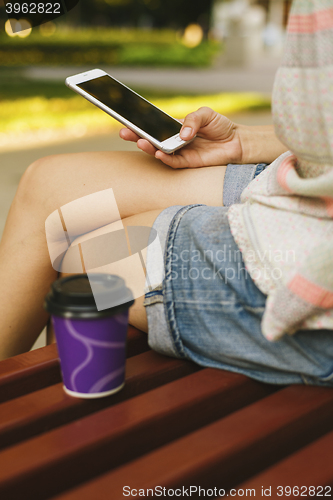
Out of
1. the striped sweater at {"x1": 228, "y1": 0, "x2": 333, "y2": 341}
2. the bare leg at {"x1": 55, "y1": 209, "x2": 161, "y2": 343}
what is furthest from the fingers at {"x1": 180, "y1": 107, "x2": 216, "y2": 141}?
the striped sweater at {"x1": 228, "y1": 0, "x2": 333, "y2": 341}

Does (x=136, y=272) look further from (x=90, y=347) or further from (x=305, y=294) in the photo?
(x=305, y=294)

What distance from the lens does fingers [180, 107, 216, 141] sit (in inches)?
59.3

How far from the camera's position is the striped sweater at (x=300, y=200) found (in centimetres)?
85

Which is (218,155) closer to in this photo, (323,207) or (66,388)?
(323,207)

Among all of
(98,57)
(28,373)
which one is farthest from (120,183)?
(98,57)

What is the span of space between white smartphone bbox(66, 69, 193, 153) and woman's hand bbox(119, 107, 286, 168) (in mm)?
35

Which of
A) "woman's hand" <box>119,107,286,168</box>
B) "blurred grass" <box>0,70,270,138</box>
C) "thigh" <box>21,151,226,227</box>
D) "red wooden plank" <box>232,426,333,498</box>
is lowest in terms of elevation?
"blurred grass" <box>0,70,270,138</box>

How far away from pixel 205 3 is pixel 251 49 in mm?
8113

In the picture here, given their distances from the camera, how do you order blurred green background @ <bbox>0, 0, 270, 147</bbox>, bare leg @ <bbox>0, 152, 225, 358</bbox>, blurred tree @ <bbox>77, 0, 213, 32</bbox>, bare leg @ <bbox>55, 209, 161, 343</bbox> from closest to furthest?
bare leg @ <bbox>55, 209, 161, 343</bbox>, bare leg @ <bbox>0, 152, 225, 358</bbox>, blurred green background @ <bbox>0, 0, 270, 147</bbox>, blurred tree @ <bbox>77, 0, 213, 32</bbox>

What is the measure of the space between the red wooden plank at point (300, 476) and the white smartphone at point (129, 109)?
91 centimetres

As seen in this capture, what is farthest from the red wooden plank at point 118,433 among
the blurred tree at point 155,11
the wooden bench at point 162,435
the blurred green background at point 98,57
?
the blurred tree at point 155,11

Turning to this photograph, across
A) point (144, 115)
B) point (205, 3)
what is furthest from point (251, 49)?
point (144, 115)

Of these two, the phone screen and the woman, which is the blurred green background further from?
the woman

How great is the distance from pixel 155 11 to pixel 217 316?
92.0 feet
